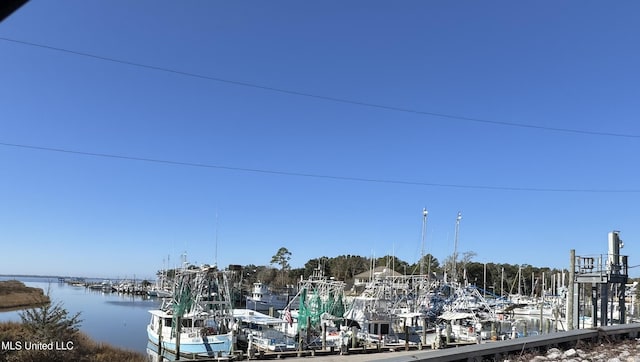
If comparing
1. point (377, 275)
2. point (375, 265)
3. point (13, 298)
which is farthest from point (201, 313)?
point (375, 265)

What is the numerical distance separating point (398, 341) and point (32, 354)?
25086mm

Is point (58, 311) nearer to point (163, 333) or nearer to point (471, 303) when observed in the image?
point (163, 333)

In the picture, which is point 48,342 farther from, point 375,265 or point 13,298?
point 375,265

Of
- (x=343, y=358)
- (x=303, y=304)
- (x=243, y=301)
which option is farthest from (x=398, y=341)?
(x=243, y=301)

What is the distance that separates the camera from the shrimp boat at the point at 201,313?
29.3 metres

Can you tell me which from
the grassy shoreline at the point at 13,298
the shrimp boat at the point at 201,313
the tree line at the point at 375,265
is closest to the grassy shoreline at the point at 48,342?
the shrimp boat at the point at 201,313

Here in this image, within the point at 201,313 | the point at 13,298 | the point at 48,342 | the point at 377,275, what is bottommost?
the point at 13,298

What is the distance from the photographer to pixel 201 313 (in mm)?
30984

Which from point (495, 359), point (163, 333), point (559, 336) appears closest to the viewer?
point (495, 359)

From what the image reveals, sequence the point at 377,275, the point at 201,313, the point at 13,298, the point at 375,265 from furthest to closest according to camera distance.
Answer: the point at 375,265
the point at 13,298
the point at 377,275
the point at 201,313

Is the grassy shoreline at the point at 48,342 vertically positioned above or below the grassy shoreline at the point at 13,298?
Result: above

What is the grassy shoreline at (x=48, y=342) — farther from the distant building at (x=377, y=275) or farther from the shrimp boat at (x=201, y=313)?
the distant building at (x=377, y=275)

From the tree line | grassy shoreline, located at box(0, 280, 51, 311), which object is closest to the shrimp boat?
grassy shoreline, located at box(0, 280, 51, 311)

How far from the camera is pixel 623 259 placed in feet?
94.3
